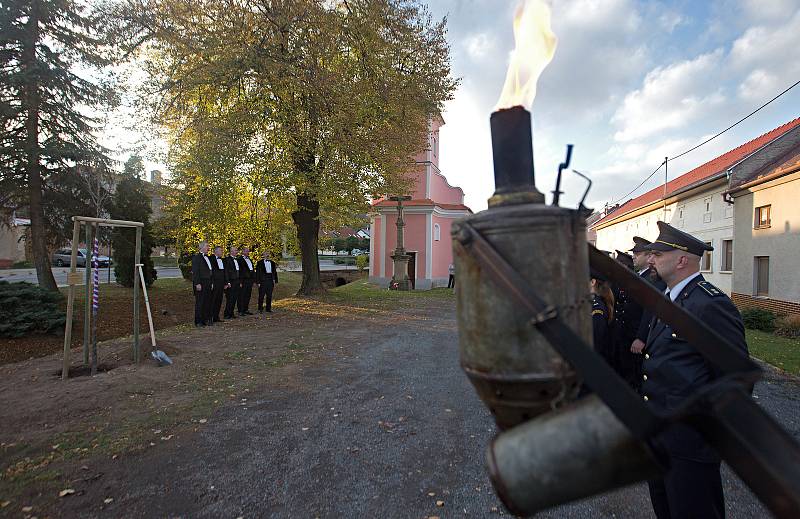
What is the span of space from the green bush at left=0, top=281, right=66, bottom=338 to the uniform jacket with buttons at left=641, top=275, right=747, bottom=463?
1203cm

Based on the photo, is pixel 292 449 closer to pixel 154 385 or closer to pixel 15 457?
pixel 15 457

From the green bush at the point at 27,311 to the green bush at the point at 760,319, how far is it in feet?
64.7

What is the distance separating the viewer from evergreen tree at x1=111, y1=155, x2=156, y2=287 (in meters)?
18.9

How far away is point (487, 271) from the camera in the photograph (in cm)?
113

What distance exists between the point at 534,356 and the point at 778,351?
12.0 meters

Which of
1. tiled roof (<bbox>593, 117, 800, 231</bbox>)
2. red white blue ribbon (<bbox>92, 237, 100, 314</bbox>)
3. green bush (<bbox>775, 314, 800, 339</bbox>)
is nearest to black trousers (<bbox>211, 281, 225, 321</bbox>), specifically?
red white blue ribbon (<bbox>92, 237, 100, 314</bbox>)

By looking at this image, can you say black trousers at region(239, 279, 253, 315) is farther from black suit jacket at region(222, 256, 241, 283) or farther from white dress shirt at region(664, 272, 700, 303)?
white dress shirt at region(664, 272, 700, 303)

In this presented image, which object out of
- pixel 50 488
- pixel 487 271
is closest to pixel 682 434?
pixel 487 271

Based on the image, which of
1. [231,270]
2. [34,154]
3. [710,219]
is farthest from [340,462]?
[710,219]

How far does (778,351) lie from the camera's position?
983cm

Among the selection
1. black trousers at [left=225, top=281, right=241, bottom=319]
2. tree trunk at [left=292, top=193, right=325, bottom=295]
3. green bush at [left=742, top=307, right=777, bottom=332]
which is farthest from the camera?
tree trunk at [left=292, top=193, right=325, bottom=295]

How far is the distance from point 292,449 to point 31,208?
1544cm

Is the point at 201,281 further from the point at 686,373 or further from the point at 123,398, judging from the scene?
the point at 686,373

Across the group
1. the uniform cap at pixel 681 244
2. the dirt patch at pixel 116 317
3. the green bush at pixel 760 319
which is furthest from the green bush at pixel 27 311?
the green bush at pixel 760 319
